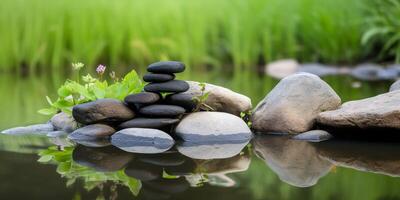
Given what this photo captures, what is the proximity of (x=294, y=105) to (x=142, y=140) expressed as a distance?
1.03m

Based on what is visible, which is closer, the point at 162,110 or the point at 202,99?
the point at 162,110

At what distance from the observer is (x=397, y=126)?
3.23 metres

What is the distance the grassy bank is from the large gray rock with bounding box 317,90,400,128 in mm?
6370

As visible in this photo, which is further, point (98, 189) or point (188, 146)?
point (188, 146)

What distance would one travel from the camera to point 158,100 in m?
3.56

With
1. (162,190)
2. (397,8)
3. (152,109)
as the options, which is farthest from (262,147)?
(397,8)

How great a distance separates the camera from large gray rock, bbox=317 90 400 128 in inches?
127

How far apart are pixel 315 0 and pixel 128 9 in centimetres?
341

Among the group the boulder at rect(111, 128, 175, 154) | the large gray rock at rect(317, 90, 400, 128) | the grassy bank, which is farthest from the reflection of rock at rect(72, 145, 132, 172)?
the grassy bank

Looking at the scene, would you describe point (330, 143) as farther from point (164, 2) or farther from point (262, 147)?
point (164, 2)

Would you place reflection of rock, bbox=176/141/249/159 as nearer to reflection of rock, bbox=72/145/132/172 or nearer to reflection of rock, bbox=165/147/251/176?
reflection of rock, bbox=165/147/251/176

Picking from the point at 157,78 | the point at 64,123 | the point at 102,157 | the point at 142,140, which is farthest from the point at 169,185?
the point at 64,123

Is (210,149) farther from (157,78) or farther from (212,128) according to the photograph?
(157,78)

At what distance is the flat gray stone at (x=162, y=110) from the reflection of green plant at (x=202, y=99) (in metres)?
0.17
